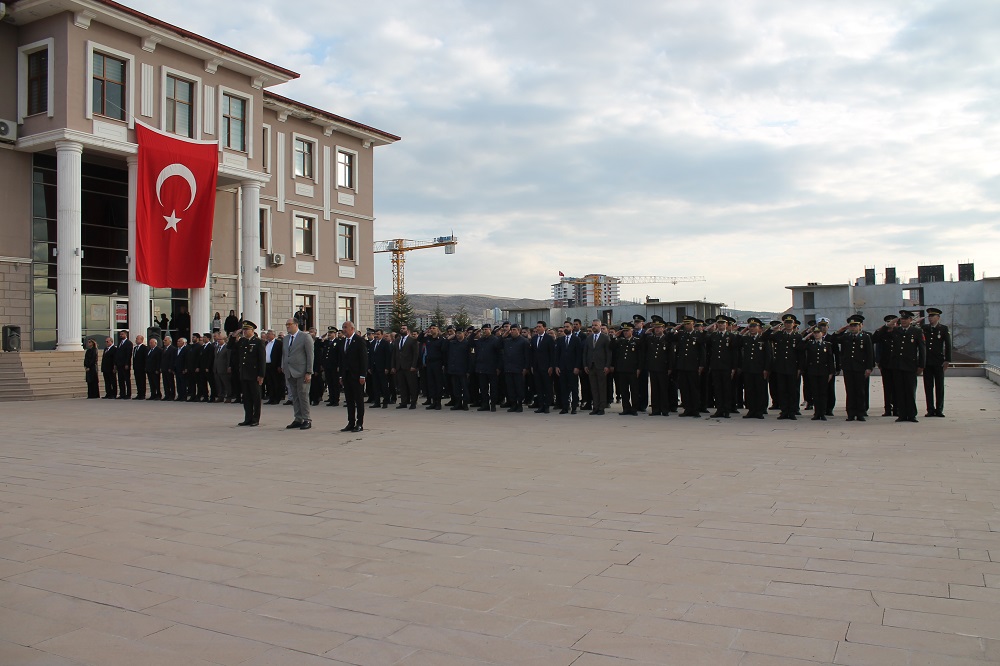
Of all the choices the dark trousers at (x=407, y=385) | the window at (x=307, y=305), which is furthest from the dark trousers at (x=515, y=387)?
the window at (x=307, y=305)

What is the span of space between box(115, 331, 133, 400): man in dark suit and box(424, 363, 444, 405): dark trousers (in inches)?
381

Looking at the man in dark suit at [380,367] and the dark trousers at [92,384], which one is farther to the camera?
the dark trousers at [92,384]

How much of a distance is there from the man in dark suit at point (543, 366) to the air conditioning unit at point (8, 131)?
18.9 m

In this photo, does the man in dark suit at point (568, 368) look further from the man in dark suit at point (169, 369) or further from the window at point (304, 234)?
the window at point (304, 234)

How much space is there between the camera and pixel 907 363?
1294cm

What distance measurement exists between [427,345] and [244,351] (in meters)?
5.11

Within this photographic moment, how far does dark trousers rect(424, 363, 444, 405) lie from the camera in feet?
56.4

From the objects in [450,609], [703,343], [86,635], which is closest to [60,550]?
[86,635]

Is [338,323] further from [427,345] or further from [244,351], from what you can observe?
[244,351]

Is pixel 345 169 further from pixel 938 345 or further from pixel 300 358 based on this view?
pixel 938 345

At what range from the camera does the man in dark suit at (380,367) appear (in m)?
17.6

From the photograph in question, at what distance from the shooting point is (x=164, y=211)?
85.3 ft

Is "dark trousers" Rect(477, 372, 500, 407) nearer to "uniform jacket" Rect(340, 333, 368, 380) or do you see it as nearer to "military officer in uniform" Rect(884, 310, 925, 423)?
"uniform jacket" Rect(340, 333, 368, 380)

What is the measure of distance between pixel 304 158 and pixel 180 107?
830 cm
